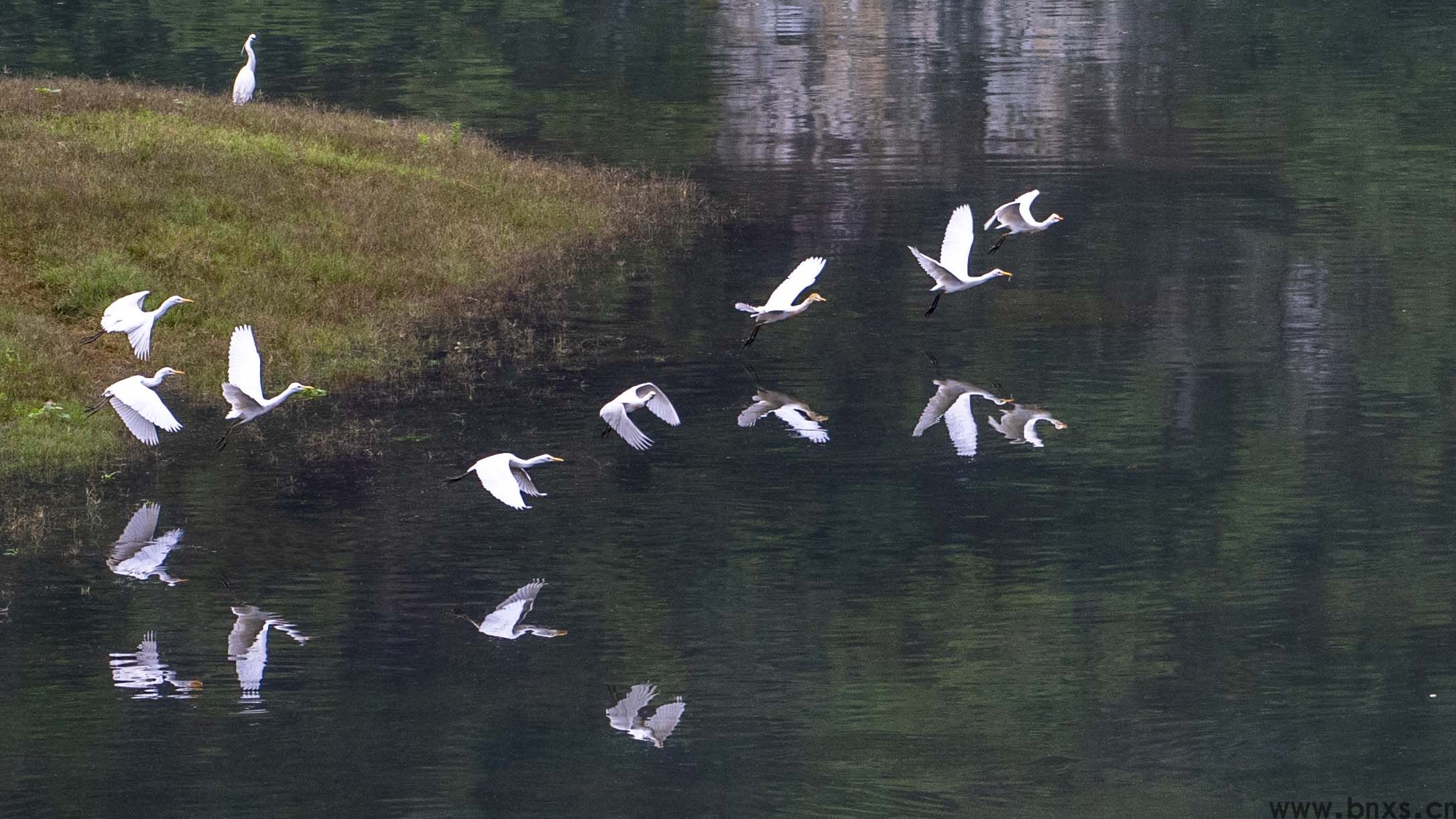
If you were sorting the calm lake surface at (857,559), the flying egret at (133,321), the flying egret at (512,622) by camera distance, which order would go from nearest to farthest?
the calm lake surface at (857,559) → the flying egret at (512,622) → the flying egret at (133,321)

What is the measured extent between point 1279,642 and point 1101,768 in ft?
7.46

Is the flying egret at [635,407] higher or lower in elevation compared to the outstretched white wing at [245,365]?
lower

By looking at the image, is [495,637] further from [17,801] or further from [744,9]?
[744,9]

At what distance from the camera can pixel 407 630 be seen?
12.8 m

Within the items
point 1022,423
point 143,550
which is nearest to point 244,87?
point 1022,423

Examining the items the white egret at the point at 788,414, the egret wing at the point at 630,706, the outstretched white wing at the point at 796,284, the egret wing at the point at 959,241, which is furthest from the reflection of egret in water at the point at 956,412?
the egret wing at the point at 630,706

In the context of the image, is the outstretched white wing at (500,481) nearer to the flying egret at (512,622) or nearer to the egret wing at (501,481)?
the egret wing at (501,481)

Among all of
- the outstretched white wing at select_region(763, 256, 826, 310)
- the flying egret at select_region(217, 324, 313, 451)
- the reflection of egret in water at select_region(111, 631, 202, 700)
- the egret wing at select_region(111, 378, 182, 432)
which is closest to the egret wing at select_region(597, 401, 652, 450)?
the flying egret at select_region(217, 324, 313, 451)

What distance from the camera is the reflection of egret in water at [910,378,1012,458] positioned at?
55.6 ft

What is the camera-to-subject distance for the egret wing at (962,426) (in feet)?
54.8

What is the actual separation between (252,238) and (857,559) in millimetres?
10882

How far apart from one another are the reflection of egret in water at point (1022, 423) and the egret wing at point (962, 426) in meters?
0.20

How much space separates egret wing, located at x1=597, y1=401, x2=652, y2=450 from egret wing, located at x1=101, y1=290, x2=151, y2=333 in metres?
4.40

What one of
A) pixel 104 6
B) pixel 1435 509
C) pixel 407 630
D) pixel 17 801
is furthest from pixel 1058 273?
pixel 104 6
